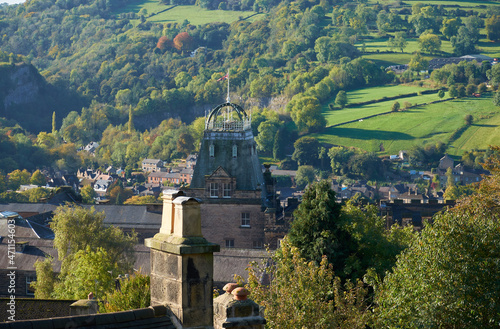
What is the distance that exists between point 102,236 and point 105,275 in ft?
47.9

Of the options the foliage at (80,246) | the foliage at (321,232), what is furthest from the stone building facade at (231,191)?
the foliage at (321,232)

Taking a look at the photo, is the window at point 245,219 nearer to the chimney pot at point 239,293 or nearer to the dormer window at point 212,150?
the dormer window at point 212,150

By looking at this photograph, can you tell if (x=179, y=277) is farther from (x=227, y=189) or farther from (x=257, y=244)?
(x=227, y=189)

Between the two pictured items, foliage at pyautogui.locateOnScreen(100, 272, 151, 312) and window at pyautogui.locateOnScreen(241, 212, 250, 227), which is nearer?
foliage at pyautogui.locateOnScreen(100, 272, 151, 312)

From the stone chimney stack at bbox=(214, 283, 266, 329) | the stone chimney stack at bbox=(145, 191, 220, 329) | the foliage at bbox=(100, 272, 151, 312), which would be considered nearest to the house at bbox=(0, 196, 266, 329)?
the stone chimney stack at bbox=(145, 191, 220, 329)

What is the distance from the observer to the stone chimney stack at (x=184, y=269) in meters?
19.1

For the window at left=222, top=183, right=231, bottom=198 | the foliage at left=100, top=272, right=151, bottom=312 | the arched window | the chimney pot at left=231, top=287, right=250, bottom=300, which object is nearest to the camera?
the chimney pot at left=231, top=287, right=250, bottom=300

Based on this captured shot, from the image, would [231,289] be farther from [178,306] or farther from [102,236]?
[102,236]

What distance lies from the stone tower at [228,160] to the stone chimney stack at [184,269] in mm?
56464

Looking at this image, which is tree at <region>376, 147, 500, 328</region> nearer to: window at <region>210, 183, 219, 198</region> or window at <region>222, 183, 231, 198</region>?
window at <region>222, 183, 231, 198</region>

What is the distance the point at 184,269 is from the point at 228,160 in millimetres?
58128

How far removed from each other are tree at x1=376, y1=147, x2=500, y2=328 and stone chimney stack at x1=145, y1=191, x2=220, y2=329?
12.7 meters

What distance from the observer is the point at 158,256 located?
1959cm

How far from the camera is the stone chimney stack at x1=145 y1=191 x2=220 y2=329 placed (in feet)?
62.8
